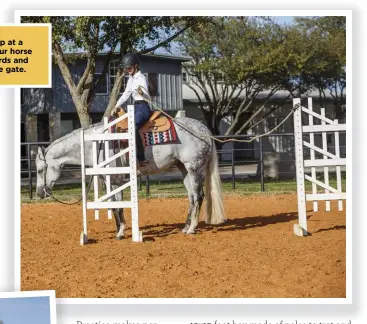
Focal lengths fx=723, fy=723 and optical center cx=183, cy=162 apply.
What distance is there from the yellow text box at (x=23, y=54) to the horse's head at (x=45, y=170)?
122 centimetres

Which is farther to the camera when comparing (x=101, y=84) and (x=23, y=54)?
(x=101, y=84)

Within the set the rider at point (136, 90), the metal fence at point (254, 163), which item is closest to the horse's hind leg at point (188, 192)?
the rider at point (136, 90)

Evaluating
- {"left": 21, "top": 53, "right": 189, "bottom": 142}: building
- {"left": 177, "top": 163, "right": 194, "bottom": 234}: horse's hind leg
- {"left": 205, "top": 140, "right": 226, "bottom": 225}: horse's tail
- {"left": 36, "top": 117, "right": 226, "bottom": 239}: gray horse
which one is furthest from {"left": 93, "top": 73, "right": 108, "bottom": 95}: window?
{"left": 205, "top": 140, "right": 226, "bottom": 225}: horse's tail

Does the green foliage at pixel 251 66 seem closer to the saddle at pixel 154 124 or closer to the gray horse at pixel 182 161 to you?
the gray horse at pixel 182 161

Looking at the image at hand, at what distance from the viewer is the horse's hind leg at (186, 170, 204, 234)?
6687 mm

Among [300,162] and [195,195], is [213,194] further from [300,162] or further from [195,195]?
[300,162]

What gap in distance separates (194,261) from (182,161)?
4.32 ft

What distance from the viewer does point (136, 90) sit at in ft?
20.8

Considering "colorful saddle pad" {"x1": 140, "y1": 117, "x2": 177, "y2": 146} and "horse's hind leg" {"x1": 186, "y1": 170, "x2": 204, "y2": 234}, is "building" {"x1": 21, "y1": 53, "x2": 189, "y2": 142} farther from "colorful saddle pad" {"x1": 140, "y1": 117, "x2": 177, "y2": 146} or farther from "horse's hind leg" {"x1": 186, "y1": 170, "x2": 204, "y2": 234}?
"horse's hind leg" {"x1": 186, "y1": 170, "x2": 204, "y2": 234}

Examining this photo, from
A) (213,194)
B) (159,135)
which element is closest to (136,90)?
(159,135)

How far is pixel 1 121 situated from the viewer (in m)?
5.68

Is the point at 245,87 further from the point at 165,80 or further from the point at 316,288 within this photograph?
the point at 316,288

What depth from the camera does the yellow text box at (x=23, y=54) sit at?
5.58 m
